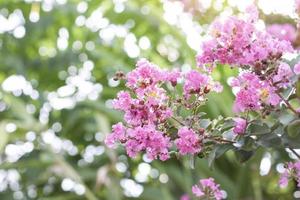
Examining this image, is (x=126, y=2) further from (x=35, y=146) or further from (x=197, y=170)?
(x=197, y=170)

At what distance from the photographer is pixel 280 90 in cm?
74

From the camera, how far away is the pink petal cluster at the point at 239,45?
0.72m

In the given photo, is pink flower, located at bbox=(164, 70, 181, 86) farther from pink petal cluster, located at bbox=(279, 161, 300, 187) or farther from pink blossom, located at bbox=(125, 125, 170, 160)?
Result: pink petal cluster, located at bbox=(279, 161, 300, 187)

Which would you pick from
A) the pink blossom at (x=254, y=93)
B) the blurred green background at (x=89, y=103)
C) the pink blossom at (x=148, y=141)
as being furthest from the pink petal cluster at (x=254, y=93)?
the blurred green background at (x=89, y=103)

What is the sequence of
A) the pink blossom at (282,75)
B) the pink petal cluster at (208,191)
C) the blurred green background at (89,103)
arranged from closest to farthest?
the pink blossom at (282,75) < the pink petal cluster at (208,191) < the blurred green background at (89,103)

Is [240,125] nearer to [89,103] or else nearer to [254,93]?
[254,93]

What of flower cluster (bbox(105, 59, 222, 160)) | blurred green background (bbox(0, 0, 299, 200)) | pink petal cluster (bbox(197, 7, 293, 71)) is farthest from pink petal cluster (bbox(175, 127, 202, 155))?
blurred green background (bbox(0, 0, 299, 200))

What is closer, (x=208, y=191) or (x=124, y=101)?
(x=124, y=101)

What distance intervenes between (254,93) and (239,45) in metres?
0.07

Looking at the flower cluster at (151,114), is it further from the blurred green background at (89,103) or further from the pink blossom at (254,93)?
the blurred green background at (89,103)

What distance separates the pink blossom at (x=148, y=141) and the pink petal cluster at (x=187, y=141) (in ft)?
0.06

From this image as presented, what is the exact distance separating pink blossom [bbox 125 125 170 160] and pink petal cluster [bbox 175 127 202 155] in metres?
0.02

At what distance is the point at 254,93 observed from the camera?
0.73 m

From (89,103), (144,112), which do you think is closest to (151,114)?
(144,112)
